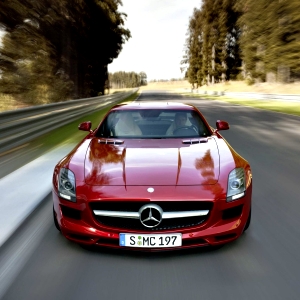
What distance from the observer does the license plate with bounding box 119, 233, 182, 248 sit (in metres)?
3.41

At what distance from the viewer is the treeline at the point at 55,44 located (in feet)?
62.5

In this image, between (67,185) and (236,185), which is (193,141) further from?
(67,185)

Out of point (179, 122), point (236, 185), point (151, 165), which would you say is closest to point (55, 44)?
point (179, 122)

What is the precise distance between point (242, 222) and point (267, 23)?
44880 mm

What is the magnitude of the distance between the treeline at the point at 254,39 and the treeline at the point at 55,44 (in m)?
14.8

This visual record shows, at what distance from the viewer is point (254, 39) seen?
50656mm

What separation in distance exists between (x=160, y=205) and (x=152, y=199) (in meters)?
0.09

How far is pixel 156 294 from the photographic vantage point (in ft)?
9.52

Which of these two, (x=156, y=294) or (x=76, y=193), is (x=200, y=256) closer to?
(x=156, y=294)

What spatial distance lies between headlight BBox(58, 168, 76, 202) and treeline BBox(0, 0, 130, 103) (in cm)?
1579

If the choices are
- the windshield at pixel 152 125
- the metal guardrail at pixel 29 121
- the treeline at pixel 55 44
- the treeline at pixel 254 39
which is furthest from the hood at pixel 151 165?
Result: the treeline at pixel 254 39

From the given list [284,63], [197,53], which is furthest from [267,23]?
[197,53]

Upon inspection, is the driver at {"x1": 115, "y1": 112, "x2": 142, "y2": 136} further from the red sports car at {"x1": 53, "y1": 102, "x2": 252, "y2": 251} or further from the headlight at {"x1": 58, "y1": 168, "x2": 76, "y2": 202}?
the headlight at {"x1": 58, "y1": 168, "x2": 76, "y2": 202}

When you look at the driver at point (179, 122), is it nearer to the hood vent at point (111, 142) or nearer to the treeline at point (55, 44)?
the hood vent at point (111, 142)
